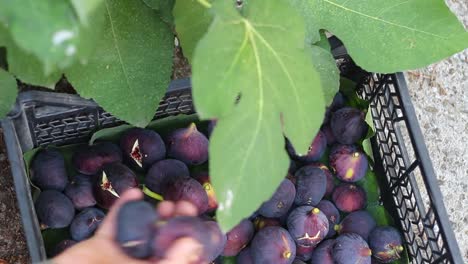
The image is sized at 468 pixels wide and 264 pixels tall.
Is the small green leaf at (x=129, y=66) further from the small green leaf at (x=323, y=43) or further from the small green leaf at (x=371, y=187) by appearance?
the small green leaf at (x=371, y=187)

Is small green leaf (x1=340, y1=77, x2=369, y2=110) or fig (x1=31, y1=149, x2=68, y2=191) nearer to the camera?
fig (x1=31, y1=149, x2=68, y2=191)

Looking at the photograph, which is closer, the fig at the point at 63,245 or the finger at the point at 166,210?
the finger at the point at 166,210

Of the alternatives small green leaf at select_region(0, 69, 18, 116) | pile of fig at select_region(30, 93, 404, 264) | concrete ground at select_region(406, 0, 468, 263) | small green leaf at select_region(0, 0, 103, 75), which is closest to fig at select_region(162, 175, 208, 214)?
pile of fig at select_region(30, 93, 404, 264)

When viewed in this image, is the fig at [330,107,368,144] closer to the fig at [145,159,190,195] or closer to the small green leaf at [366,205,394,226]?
the small green leaf at [366,205,394,226]

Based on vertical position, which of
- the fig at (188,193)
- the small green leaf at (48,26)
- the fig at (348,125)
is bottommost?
the fig at (348,125)

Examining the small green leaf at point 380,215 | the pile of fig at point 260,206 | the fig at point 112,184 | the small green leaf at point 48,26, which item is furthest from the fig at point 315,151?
the small green leaf at point 48,26

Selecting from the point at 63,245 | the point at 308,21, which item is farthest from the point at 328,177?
the point at 63,245
